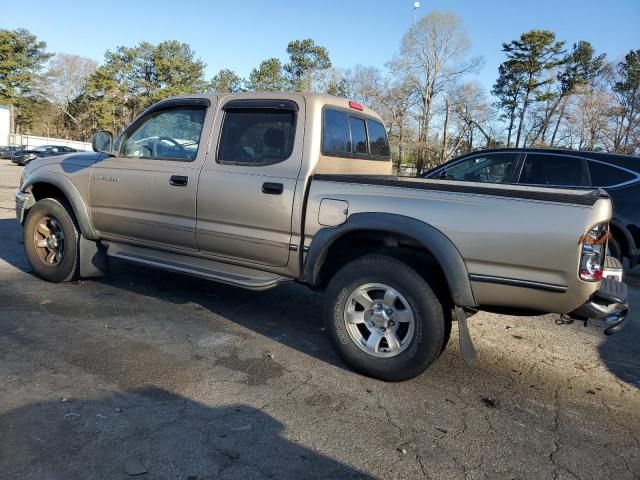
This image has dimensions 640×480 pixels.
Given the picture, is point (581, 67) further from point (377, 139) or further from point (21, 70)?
point (21, 70)

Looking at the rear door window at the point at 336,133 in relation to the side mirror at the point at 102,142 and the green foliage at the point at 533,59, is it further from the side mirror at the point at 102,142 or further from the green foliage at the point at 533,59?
the green foliage at the point at 533,59

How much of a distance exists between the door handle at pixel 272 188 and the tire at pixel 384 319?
0.83 meters

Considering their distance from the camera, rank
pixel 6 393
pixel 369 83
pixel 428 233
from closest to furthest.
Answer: pixel 6 393, pixel 428 233, pixel 369 83

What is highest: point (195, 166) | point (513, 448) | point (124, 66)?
point (124, 66)

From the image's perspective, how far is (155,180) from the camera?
4.60 meters

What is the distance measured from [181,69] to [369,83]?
2387 cm

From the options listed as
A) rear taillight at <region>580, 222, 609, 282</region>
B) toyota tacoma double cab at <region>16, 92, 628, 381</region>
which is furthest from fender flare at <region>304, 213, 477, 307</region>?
rear taillight at <region>580, 222, 609, 282</region>

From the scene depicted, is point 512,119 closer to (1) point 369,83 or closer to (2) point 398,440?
(1) point 369,83

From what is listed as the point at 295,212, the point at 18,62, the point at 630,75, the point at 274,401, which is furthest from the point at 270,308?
the point at 18,62

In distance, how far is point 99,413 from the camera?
2.83 m

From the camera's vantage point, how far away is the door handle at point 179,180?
4.41 metres

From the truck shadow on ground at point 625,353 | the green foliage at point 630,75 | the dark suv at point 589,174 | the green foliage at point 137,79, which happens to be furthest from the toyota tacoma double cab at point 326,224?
the green foliage at point 137,79

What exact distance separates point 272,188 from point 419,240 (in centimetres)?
130

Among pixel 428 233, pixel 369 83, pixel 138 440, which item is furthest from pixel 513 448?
pixel 369 83
